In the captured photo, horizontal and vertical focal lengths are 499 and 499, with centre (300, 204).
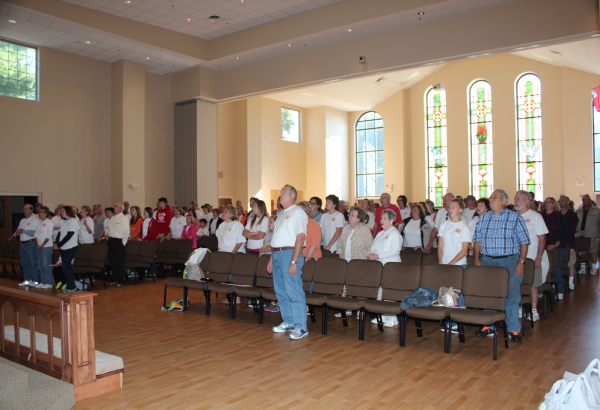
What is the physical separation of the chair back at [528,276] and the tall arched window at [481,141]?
43.4 feet

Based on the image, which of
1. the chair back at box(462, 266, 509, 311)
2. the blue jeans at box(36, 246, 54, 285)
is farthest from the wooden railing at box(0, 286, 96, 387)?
the blue jeans at box(36, 246, 54, 285)

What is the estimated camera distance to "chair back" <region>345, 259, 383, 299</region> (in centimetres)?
544

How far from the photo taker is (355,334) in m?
5.47

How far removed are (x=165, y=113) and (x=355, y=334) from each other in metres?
11.7

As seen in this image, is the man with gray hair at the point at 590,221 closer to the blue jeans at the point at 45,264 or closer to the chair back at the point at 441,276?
the chair back at the point at 441,276

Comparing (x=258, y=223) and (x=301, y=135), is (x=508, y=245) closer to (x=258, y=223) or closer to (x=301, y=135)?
(x=258, y=223)

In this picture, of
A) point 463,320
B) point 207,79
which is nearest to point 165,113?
point 207,79

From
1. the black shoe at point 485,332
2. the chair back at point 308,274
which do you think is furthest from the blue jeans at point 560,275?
the chair back at point 308,274

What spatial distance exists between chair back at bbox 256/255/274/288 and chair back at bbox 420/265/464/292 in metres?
1.98

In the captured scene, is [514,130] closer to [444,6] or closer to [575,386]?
[444,6]

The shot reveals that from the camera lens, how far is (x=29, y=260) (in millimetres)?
8930

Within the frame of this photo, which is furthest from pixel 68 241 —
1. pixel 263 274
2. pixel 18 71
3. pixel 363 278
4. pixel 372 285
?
pixel 18 71

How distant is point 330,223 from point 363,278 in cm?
197

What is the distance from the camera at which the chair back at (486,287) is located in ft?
15.4
